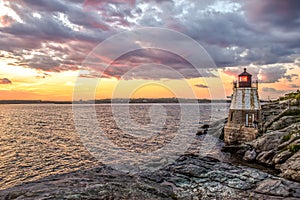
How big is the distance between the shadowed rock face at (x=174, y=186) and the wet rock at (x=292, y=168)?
A: 9.23ft

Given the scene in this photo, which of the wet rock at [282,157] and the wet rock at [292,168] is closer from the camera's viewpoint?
the wet rock at [292,168]

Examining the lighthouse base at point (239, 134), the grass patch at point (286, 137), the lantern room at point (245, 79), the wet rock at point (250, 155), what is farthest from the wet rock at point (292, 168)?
the lantern room at point (245, 79)

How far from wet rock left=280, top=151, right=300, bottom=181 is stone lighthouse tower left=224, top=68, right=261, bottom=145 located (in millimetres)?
10952

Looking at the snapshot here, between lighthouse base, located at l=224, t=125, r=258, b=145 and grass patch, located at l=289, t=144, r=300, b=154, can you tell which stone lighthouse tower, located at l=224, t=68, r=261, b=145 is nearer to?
lighthouse base, located at l=224, t=125, r=258, b=145

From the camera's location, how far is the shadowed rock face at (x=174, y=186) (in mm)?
11453

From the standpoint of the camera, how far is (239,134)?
31.7 m

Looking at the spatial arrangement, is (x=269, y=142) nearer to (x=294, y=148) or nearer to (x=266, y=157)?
(x=266, y=157)

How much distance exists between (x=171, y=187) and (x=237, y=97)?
22796 millimetres

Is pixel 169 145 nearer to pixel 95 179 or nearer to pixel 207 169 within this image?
pixel 207 169

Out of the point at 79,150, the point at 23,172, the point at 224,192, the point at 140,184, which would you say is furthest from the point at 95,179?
the point at 79,150

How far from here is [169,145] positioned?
115 feet

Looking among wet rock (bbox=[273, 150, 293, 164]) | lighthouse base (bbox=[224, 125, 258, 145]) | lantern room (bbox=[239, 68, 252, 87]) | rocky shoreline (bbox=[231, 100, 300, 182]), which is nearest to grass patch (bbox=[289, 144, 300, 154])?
rocky shoreline (bbox=[231, 100, 300, 182])

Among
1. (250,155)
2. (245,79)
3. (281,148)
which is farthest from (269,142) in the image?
(245,79)

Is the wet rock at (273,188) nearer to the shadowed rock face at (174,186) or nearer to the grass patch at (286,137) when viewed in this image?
the shadowed rock face at (174,186)
